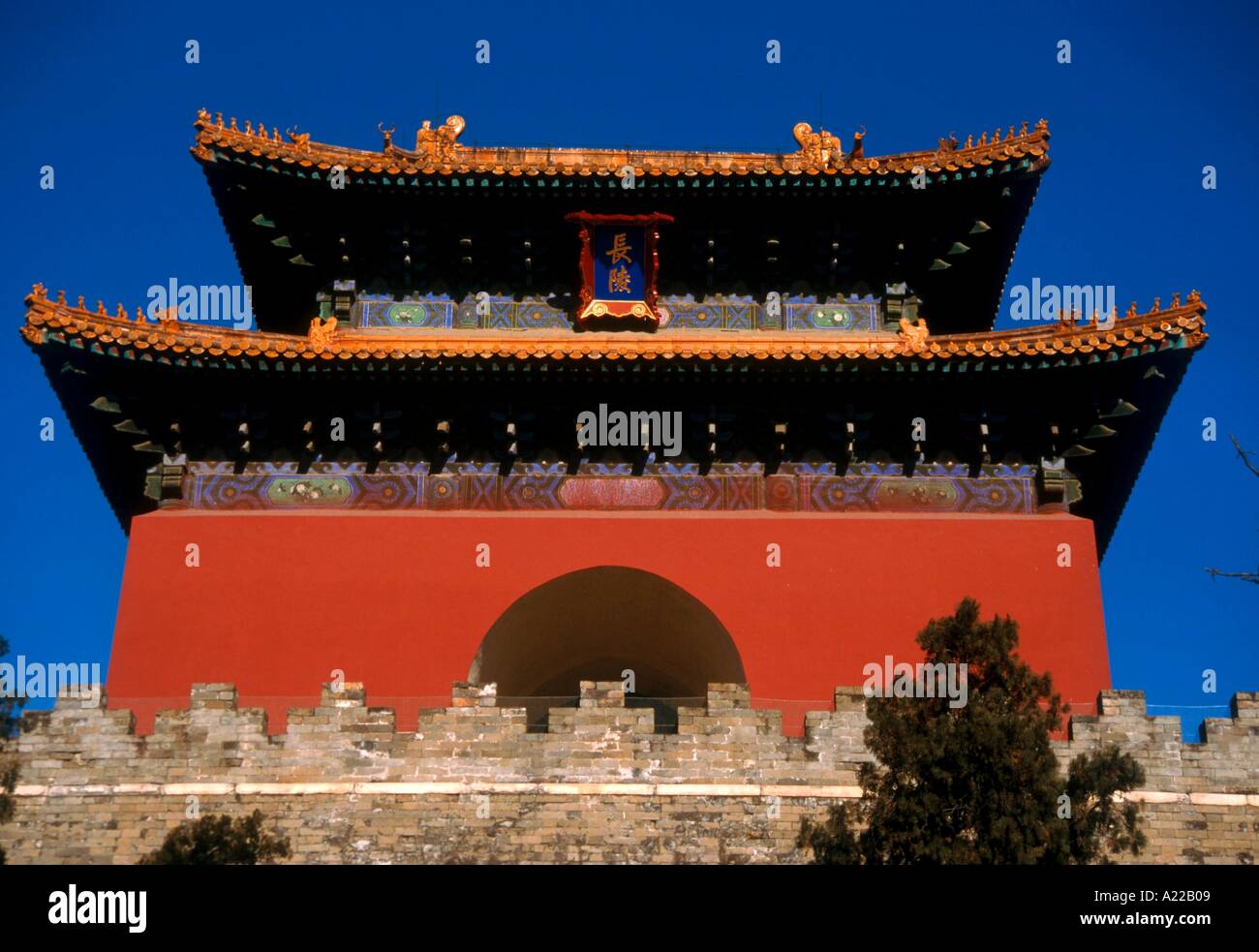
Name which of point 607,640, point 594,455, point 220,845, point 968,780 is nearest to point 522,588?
point 594,455

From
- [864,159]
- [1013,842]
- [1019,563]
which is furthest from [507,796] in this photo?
[864,159]

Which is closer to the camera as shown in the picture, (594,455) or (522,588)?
(522,588)

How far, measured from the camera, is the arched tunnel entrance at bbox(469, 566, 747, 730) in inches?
770

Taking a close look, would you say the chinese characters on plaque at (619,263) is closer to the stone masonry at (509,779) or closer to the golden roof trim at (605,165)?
the golden roof trim at (605,165)

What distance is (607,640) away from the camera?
841 inches

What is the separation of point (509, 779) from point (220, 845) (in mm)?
2785

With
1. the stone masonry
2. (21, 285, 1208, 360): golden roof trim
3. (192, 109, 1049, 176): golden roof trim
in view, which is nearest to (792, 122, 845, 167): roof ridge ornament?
(192, 109, 1049, 176): golden roof trim

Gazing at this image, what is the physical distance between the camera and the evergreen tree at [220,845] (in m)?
15.7

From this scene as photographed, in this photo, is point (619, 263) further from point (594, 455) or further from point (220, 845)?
point (220, 845)

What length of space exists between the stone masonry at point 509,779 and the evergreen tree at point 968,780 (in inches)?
41.4

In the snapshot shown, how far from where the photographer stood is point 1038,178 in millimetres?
21906

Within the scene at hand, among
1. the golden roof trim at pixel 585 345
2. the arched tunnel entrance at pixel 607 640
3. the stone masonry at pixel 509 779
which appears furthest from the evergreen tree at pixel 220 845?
the golden roof trim at pixel 585 345

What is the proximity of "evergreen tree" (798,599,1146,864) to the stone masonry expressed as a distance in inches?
41.4
